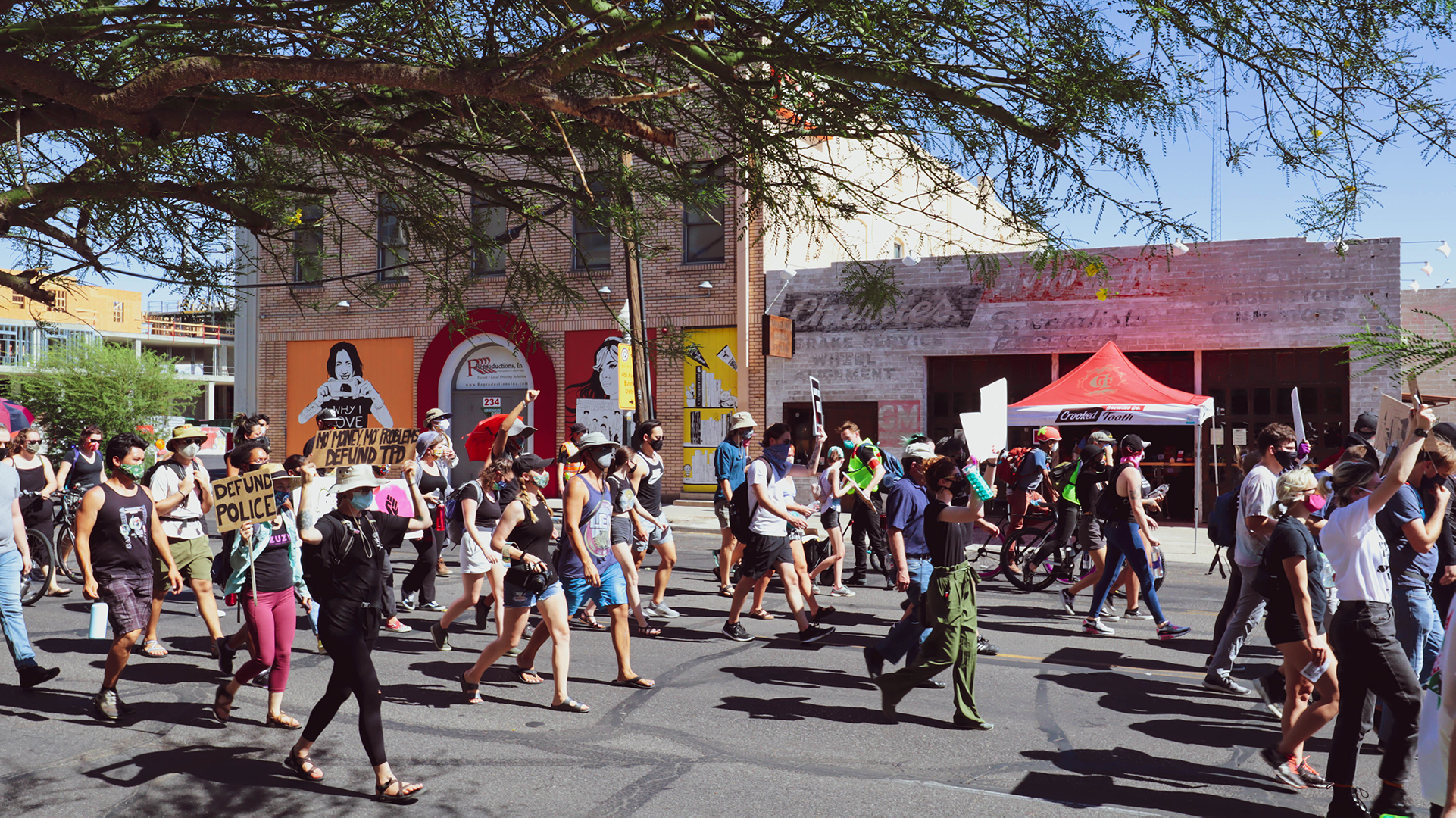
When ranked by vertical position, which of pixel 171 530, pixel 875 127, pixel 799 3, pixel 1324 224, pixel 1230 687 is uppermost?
pixel 799 3

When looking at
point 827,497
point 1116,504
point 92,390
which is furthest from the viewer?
point 92,390

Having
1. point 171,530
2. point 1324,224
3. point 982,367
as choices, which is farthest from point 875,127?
point 982,367

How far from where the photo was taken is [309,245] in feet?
22.1

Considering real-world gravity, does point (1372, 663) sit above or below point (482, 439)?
below

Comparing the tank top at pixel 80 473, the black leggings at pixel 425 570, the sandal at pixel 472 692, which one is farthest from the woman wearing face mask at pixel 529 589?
the tank top at pixel 80 473

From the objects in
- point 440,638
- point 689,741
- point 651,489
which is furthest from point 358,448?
point 651,489

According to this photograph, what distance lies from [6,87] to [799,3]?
3.53 meters

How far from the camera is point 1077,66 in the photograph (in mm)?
4121

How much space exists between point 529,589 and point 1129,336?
16121 mm

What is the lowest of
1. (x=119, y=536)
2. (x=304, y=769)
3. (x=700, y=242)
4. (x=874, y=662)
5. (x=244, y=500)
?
(x=304, y=769)

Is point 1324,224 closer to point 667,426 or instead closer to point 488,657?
point 488,657

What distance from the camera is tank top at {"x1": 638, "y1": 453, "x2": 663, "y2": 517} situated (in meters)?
11.0

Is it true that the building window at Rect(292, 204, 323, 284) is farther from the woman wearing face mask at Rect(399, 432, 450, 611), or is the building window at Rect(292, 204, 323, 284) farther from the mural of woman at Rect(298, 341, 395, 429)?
the mural of woman at Rect(298, 341, 395, 429)

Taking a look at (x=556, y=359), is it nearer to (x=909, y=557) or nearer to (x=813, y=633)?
(x=813, y=633)
